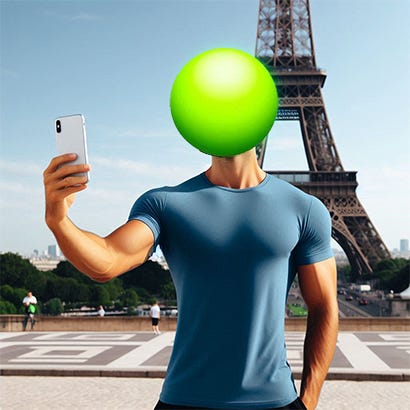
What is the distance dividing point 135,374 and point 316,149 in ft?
146

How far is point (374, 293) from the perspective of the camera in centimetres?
8544

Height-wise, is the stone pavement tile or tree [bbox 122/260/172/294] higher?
tree [bbox 122/260/172/294]

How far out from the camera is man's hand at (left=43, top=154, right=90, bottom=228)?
2059 mm

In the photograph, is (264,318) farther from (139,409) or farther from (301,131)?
(301,131)

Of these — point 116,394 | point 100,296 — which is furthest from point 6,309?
point 116,394

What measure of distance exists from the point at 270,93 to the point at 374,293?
8700 centimetres

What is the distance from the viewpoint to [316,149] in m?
54.8

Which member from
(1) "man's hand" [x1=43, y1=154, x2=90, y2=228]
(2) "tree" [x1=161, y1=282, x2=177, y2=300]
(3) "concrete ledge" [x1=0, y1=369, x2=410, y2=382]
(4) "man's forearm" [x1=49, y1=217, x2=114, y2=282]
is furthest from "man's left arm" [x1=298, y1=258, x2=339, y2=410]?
(2) "tree" [x1=161, y1=282, x2=177, y2=300]

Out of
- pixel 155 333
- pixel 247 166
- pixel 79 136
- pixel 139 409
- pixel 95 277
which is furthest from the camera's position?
pixel 155 333

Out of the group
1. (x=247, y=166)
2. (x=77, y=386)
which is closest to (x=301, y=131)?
(x=77, y=386)

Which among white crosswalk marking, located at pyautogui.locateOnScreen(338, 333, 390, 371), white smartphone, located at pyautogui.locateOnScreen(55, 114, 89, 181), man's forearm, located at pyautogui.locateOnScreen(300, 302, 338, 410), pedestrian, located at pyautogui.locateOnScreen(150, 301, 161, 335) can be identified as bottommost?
white crosswalk marking, located at pyautogui.locateOnScreen(338, 333, 390, 371)

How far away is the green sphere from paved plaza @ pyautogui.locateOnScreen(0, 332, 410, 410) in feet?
26.6

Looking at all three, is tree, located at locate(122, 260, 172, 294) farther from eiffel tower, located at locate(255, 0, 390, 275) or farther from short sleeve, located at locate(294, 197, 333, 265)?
short sleeve, located at locate(294, 197, 333, 265)

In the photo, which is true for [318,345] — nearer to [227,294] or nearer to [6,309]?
[227,294]
